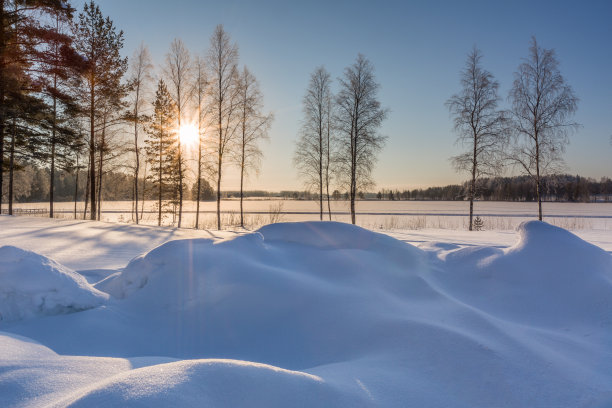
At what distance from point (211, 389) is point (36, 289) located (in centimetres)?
276

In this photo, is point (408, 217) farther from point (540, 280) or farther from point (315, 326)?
point (315, 326)

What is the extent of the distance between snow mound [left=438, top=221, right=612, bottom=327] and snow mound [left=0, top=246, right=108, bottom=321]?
14.0ft

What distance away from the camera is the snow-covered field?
154 cm


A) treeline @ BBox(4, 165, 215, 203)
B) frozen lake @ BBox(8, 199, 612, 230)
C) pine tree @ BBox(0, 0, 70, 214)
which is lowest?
frozen lake @ BBox(8, 199, 612, 230)

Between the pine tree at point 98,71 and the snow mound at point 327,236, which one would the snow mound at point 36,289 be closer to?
the snow mound at point 327,236

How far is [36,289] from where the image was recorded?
2980 millimetres

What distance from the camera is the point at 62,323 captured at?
2783 mm

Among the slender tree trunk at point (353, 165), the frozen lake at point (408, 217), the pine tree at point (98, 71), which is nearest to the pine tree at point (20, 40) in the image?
the pine tree at point (98, 71)

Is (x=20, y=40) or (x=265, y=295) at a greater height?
(x=20, y=40)

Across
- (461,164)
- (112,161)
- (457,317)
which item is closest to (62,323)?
(457,317)

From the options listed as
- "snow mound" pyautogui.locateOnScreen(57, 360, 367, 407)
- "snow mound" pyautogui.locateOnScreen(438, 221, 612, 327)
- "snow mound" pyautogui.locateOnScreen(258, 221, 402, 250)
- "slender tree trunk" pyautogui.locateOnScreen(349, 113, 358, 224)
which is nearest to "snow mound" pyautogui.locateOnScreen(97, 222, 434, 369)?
"snow mound" pyautogui.locateOnScreen(258, 221, 402, 250)

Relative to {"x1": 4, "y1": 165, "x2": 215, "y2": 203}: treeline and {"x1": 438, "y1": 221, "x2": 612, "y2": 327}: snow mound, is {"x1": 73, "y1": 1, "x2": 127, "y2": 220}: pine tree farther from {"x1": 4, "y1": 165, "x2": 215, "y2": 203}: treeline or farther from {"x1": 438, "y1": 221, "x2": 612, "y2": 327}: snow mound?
{"x1": 438, "y1": 221, "x2": 612, "y2": 327}: snow mound

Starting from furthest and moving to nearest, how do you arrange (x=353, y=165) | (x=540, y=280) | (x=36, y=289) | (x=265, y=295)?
(x=353, y=165)
(x=540, y=280)
(x=265, y=295)
(x=36, y=289)

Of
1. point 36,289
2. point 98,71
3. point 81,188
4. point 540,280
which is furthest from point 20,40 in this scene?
point 81,188
